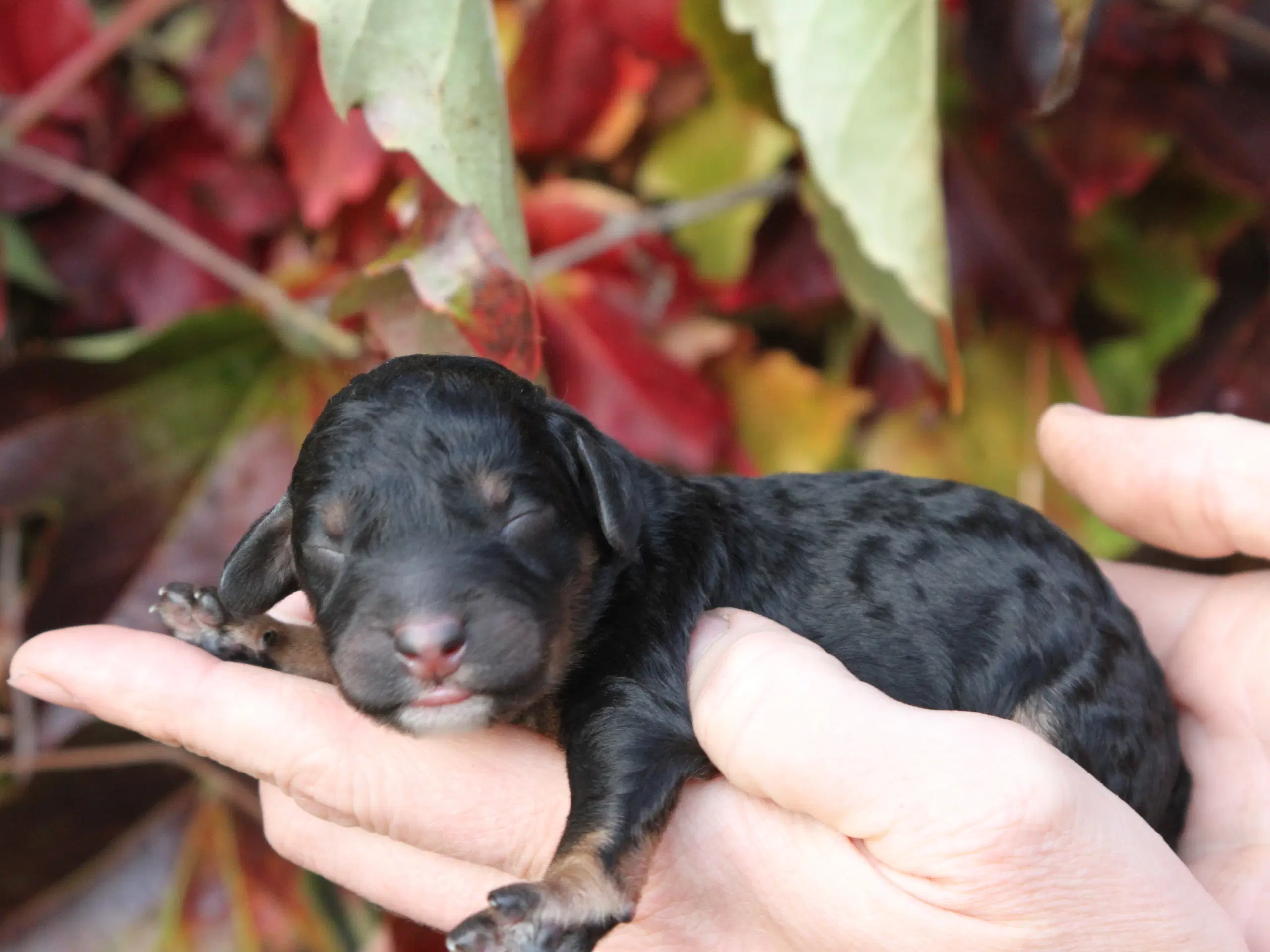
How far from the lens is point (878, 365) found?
304cm

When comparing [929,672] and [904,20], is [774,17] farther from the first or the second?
[929,672]

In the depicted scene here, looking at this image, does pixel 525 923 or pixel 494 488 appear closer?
pixel 525 923

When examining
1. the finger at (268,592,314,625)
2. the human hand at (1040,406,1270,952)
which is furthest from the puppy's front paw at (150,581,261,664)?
the human hand at (1040,406,1270,952)

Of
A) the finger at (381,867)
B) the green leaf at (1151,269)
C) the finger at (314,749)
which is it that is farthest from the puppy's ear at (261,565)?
the green leaf at (1151,269)

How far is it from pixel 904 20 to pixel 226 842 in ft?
7.70

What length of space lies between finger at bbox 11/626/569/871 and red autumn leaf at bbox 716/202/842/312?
1467 mm

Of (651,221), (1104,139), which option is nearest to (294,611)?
(651,221)

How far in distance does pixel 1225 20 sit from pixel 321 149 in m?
2.06

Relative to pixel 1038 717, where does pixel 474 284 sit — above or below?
above

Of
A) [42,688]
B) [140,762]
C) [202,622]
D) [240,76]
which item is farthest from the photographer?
[240,76]

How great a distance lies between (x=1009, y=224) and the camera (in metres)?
2.76

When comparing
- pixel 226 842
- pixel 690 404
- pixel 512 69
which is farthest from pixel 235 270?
pixel 226 842

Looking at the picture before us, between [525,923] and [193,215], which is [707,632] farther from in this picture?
[193,215]

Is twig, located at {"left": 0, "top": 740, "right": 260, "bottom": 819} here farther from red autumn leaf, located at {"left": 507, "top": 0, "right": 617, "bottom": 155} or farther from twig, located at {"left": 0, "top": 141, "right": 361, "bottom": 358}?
red autumn leaf, located at {"left": 507, "top": 0, "right": 617, "bottom": 155}
